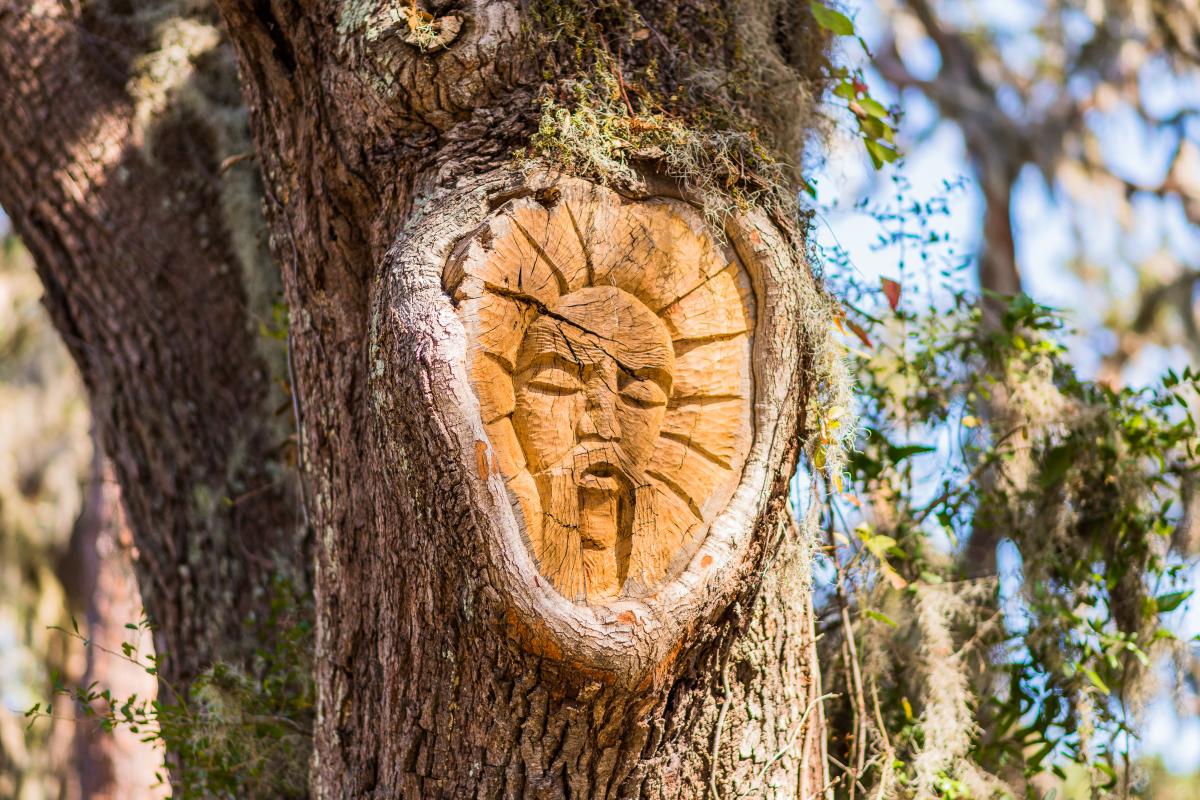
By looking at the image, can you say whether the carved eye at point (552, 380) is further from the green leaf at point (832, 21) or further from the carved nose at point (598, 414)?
the green leaf at point (832, 21)

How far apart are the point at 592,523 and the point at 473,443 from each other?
0.87 ft

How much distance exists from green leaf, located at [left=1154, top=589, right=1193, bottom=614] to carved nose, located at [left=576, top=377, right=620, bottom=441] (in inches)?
75.8

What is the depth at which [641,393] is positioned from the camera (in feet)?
6.19

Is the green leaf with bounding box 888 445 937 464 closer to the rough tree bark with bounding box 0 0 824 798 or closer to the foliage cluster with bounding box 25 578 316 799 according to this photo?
the rough tree bark with bounding box 0 0 824 798

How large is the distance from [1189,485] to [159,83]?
3464 millimetres

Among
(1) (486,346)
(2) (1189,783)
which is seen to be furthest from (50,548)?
(2) (1189,783)

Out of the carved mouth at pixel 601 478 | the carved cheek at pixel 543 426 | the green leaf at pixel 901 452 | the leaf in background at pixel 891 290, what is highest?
the leaf in background at pixel 891 290

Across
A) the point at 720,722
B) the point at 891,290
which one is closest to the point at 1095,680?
the point at 891,290

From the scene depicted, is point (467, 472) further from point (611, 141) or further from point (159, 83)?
point (159, 83)

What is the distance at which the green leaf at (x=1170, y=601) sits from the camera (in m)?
2.92

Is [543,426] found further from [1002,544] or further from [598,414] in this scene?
[1002,544]

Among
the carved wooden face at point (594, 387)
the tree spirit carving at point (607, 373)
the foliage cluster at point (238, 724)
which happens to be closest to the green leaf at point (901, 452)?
the tree spirit carving at point (607, 373)

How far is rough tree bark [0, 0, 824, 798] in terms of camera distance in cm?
174

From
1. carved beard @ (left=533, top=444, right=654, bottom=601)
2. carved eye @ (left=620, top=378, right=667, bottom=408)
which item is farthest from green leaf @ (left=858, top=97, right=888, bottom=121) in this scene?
carved beard @ (left=533, top=444, right=654, bottom=601)
